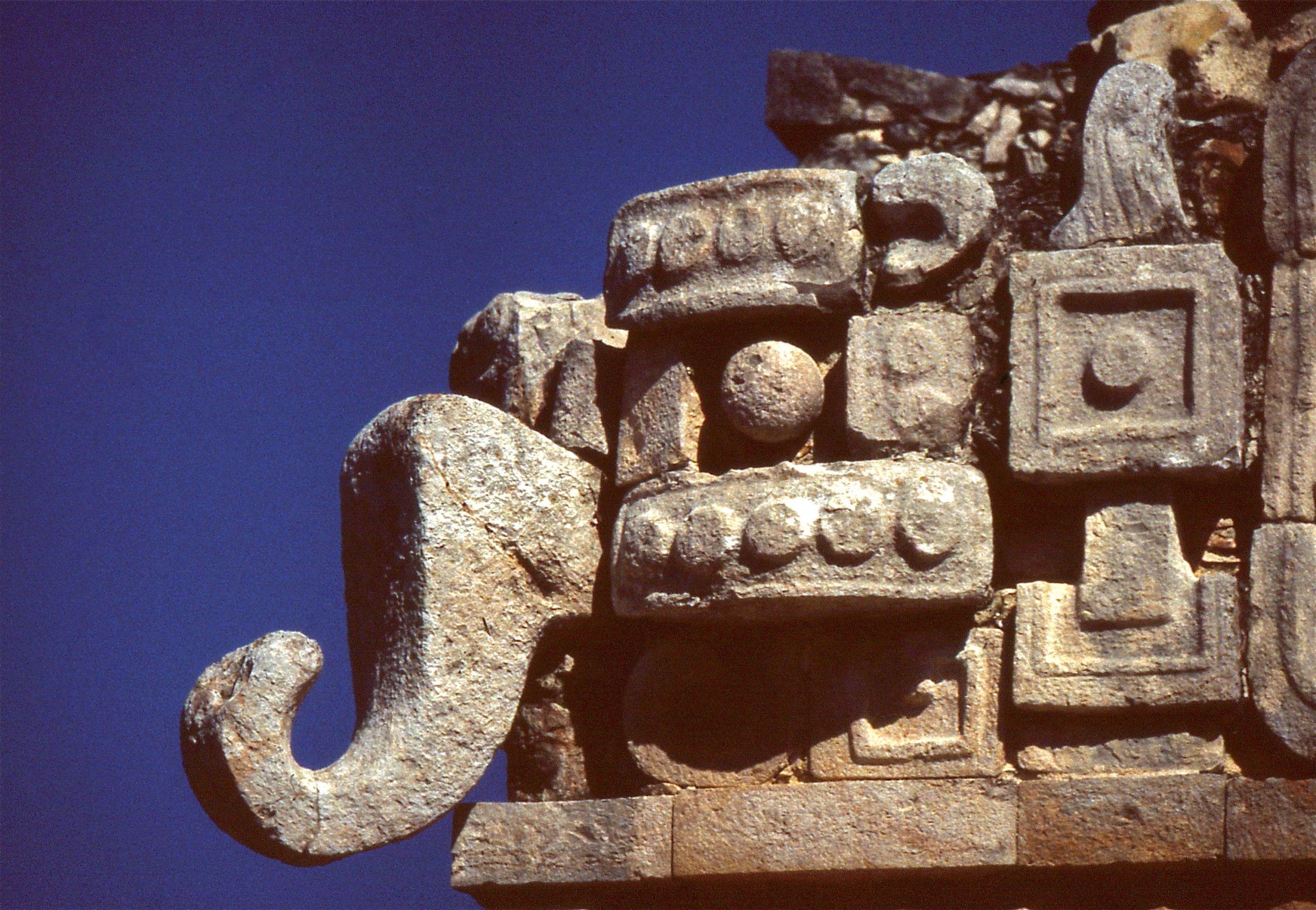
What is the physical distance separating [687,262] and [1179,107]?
1.18 meters

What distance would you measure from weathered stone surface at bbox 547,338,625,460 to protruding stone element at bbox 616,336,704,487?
Result: 8 centimetres

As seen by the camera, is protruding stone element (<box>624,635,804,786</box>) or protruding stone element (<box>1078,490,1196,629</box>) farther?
protruding stone element (<box>624,635,804,786</box>)

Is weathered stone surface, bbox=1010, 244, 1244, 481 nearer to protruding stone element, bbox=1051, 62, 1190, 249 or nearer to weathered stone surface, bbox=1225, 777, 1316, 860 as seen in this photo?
protruding stone element, bbox=1051, 62, 1190, 249

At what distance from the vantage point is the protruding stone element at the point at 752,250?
414cm

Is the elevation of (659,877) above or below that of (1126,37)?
below

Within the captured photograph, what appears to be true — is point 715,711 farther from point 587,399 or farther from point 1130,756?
point 1130,756

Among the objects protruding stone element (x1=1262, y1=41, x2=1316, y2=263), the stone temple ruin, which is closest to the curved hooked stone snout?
the stone temple ruin

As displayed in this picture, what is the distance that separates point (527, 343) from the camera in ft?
15.1

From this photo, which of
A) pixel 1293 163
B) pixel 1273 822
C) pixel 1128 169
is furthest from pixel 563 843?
pixel 1293 163

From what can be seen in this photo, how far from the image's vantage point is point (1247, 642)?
3889mm

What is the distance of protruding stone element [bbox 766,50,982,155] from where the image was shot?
4.63 meters

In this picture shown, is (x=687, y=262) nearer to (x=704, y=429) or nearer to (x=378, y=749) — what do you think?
(x=704, y=429)

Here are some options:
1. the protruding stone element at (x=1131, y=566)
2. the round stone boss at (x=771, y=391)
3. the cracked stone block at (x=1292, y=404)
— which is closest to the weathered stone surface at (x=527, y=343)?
the round stone boss at (x=771, y=391)

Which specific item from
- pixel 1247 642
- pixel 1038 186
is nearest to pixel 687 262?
pixel 1038 186
